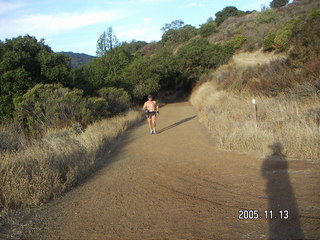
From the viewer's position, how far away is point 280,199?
17.0 feet

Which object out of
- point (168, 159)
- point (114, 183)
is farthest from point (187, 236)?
point (168, 159)

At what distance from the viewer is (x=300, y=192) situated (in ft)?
17.7

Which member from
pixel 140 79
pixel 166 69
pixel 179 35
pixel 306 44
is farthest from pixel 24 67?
pixel 179 35

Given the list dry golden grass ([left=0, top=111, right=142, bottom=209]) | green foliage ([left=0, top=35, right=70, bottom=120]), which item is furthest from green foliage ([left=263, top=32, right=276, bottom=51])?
dry golden grass ([left=0, top=111, right=142, bottom=209])

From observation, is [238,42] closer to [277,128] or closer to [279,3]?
[277,128]

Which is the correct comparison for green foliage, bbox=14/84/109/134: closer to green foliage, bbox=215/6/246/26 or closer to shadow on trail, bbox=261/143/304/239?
shadow on trail, bbox=261/143/304/239

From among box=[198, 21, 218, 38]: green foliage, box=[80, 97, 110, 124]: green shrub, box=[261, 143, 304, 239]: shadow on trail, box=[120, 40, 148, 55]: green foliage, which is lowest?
box=[261, 143, 304, 239]: shadow on trail

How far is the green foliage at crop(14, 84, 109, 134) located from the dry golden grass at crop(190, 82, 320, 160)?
20.0 ft

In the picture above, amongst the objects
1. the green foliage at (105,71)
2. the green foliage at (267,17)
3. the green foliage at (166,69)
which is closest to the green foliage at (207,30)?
the green foliage at (267,17)

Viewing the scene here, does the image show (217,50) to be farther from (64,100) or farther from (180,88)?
(64,100)

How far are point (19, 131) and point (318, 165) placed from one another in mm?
10639

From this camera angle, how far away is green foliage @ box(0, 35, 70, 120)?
14344 mm

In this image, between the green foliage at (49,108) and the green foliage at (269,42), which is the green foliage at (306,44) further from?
the green foliage at (269,42)

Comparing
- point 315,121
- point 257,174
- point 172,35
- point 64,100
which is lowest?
point 257,174
